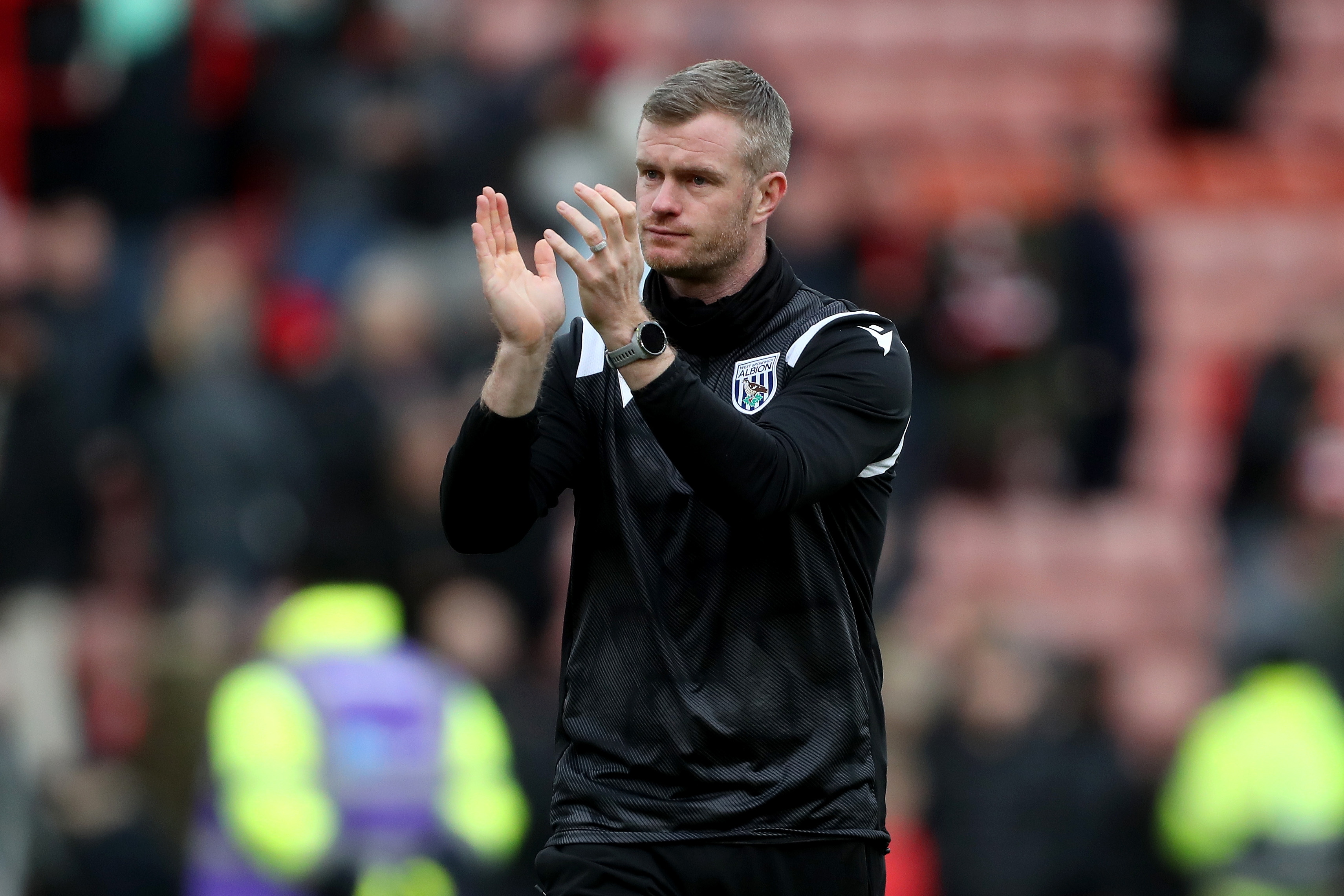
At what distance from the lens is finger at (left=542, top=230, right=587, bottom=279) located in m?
3.98

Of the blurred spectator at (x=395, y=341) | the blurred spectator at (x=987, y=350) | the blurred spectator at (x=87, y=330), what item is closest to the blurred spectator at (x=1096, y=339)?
the blurred spectator at (x=987, y=350)

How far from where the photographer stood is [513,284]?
4.29 meters

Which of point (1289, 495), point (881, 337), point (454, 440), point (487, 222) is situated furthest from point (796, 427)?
point (1289, 495)

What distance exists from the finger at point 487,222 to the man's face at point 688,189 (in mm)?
289

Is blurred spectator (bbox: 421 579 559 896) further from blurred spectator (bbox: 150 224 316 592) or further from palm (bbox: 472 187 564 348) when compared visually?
palm (bbox: 472 187 564 348)

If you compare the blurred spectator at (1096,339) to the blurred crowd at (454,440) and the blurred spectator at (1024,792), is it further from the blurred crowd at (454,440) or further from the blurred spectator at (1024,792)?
the blurred spectator at (1024,792)

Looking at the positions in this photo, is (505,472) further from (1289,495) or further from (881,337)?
(1289,495)

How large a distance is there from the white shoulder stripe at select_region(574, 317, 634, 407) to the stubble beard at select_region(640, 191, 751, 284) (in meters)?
0.21

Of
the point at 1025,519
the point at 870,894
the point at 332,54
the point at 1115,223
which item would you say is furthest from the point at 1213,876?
the point at 332,54

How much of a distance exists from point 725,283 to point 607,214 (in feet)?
1.86

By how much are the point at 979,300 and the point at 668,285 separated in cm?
722

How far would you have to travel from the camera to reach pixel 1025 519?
12.1m

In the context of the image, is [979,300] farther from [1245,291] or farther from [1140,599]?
[1245,291]

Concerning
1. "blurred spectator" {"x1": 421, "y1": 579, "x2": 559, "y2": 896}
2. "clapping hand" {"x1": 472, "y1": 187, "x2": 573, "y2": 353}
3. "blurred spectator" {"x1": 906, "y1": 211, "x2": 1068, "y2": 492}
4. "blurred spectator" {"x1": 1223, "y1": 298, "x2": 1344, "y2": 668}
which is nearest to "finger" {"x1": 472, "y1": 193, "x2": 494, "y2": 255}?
"clapping hand" {"x1": 472, "y1": 187, "x2": 573, "y2": 353}
